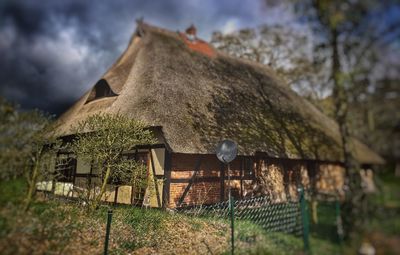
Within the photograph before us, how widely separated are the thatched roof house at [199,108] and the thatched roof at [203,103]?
0.12ft

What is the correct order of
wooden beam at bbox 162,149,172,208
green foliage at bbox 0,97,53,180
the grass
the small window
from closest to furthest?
the grass < green foliage at bbox 0,97,53,180 < wooden beam at bbox 162,149,172,208 < the small window

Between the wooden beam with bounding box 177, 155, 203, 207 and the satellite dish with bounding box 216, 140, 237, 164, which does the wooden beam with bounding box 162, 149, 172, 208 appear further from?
the satellite dish with bounding box 216, 140, 237, 164

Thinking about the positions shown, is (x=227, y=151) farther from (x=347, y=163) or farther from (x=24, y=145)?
(x=24, y=145)

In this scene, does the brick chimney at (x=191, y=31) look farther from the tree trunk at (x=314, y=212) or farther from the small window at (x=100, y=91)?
the tree trunk at (x=314, y=212)

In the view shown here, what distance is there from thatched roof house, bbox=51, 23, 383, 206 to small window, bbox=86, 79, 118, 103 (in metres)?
0.05

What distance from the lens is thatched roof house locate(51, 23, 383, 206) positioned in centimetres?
962

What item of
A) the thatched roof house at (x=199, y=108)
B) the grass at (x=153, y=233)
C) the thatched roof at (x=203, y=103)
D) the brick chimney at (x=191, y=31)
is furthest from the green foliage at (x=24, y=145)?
the brick chimney at (x=191, y=31)

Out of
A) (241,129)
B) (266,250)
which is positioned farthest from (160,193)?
(266,250)

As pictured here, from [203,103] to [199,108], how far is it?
0.54m

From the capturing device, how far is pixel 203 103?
454 inches

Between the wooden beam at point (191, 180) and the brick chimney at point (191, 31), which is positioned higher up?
the brick chimney at point (191, 31)

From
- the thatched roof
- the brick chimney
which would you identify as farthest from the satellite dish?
the brick chimney

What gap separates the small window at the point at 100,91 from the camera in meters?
12.9

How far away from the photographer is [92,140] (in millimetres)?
7605
